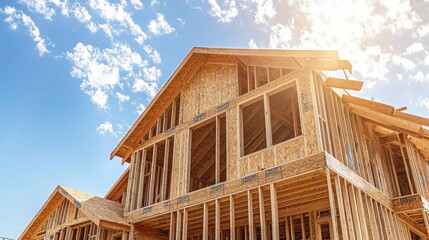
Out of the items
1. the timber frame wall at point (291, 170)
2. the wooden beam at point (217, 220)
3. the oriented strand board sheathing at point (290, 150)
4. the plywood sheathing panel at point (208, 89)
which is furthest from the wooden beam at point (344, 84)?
the wooden beam at point (217, 220)

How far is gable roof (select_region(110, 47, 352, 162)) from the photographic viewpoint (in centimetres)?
1181

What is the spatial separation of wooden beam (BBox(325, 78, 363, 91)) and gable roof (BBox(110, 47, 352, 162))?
0.69 metres

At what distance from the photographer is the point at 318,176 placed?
431 inches

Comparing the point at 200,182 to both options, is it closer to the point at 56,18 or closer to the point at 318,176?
the point at 318,176

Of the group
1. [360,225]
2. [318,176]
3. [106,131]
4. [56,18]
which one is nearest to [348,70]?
[318,176]

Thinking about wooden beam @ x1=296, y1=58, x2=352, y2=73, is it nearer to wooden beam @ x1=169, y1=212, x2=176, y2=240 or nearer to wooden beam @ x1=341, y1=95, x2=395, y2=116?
wooden beam @ x1=341, y1=95, x2=395, y2=116

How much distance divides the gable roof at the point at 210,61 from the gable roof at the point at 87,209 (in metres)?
2.40

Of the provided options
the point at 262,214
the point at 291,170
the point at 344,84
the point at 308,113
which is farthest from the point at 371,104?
the point at 262,214

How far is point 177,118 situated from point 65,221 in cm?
783

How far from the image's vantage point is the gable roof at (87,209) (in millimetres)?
15203

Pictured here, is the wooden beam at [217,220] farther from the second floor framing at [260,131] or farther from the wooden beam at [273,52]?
the wooden beam at [273,52]

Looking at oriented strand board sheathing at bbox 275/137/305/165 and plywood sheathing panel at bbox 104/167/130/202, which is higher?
plywood sheathing panel at bbox 104/167/130/202

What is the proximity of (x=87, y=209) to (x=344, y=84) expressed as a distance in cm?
1121

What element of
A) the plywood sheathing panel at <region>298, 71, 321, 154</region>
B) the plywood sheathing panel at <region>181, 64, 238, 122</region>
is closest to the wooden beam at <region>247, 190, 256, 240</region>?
the plywood sheathing panel at <region>298, 71, 321, 154</region>
